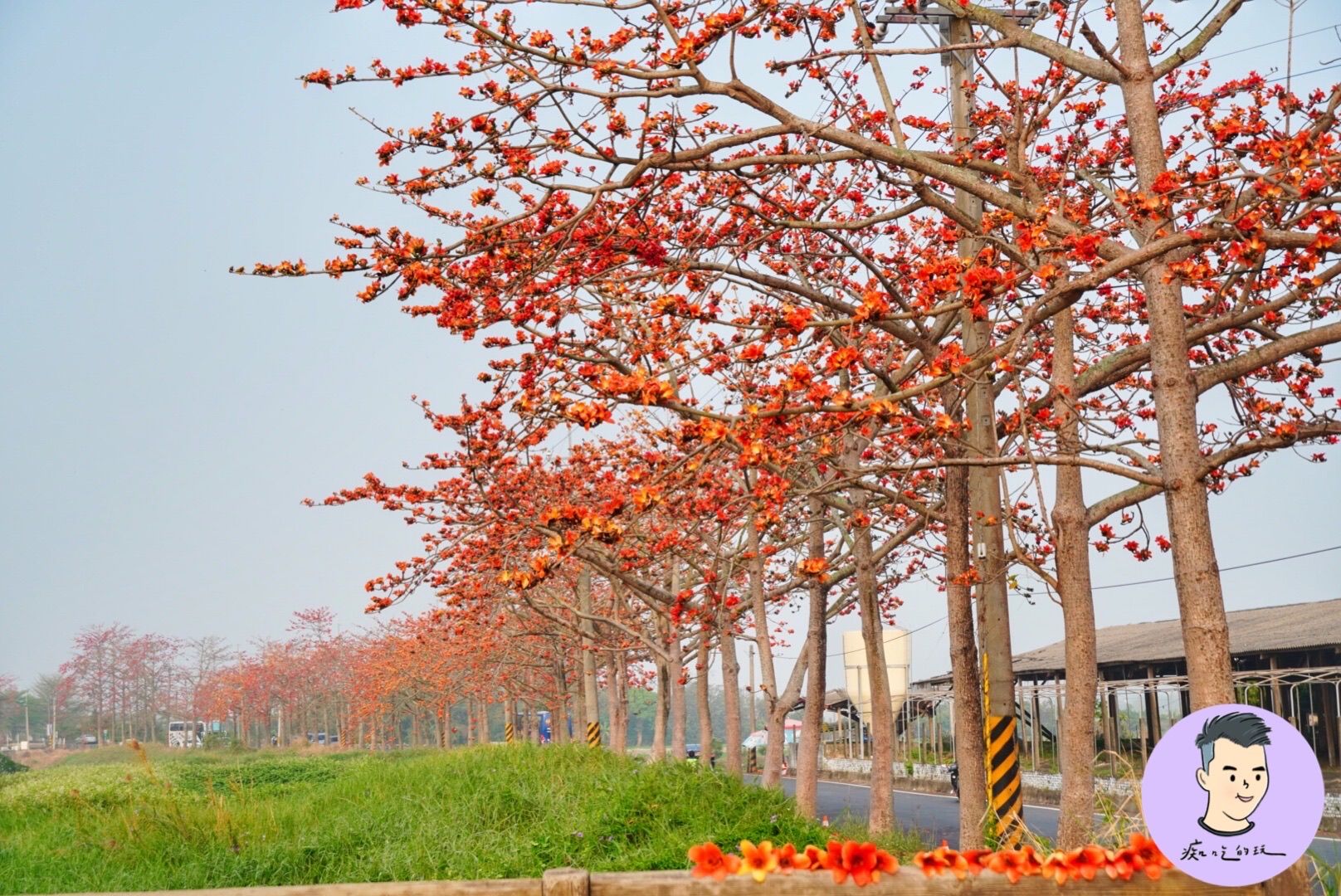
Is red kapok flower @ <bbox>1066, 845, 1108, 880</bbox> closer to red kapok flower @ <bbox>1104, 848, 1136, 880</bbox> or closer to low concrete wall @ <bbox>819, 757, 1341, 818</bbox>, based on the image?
red kapok flower @ <bbox>1104, 848, 1136, 880</bbox>

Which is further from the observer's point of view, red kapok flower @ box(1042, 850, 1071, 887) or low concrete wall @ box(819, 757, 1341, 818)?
low concrete wall @ box(819, 757, 1341, 818)

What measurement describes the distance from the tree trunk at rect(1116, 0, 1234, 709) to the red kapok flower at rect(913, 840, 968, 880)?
2.92m

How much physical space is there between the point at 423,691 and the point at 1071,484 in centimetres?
3762

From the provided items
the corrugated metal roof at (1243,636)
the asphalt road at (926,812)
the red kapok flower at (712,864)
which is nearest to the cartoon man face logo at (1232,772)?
the red kapok flower at (712,864)

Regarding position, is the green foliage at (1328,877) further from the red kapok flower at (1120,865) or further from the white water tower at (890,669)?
the white water tower at (890,669)

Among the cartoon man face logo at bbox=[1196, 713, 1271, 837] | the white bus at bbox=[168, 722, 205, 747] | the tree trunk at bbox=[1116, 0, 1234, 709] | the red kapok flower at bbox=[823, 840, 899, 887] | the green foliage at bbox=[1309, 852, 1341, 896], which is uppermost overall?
the tree trunk at bbox=[1116, 0, 1234, 709]

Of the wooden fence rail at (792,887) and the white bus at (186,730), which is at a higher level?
the wooden fence rail at (792,887)

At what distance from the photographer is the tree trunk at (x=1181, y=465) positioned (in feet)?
21.2

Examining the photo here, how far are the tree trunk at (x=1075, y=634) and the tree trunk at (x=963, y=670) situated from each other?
122 cm

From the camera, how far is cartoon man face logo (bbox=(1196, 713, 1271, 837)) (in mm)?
3332

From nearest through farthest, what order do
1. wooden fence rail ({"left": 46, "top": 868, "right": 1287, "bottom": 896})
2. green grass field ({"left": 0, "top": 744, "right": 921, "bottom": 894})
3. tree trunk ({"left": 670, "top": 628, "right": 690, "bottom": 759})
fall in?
wooden fence rail ({"left": 46, "top": 868, "right": 1287, "bottom": 896})
green grass field ({"left": 0, "top": 744, "right": 921, "bottom": 894})
tree trunk ({"left": 670, "top": 628, "right": 690, "bottom": 759})

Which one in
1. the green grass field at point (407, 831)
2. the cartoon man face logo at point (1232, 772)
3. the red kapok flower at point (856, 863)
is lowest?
the green grass field at point (407, 831)

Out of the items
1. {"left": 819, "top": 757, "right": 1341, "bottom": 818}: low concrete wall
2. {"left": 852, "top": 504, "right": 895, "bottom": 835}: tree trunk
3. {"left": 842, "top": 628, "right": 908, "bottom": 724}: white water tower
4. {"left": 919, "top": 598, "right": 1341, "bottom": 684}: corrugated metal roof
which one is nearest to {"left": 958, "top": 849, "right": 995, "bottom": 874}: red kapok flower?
{"left": 852, "top": 504, "right": 895, "bottom": 835}: tree trunk

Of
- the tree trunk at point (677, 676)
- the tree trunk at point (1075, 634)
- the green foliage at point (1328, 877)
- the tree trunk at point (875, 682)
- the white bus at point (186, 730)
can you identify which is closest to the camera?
the green foliage at point (1328, 877)
